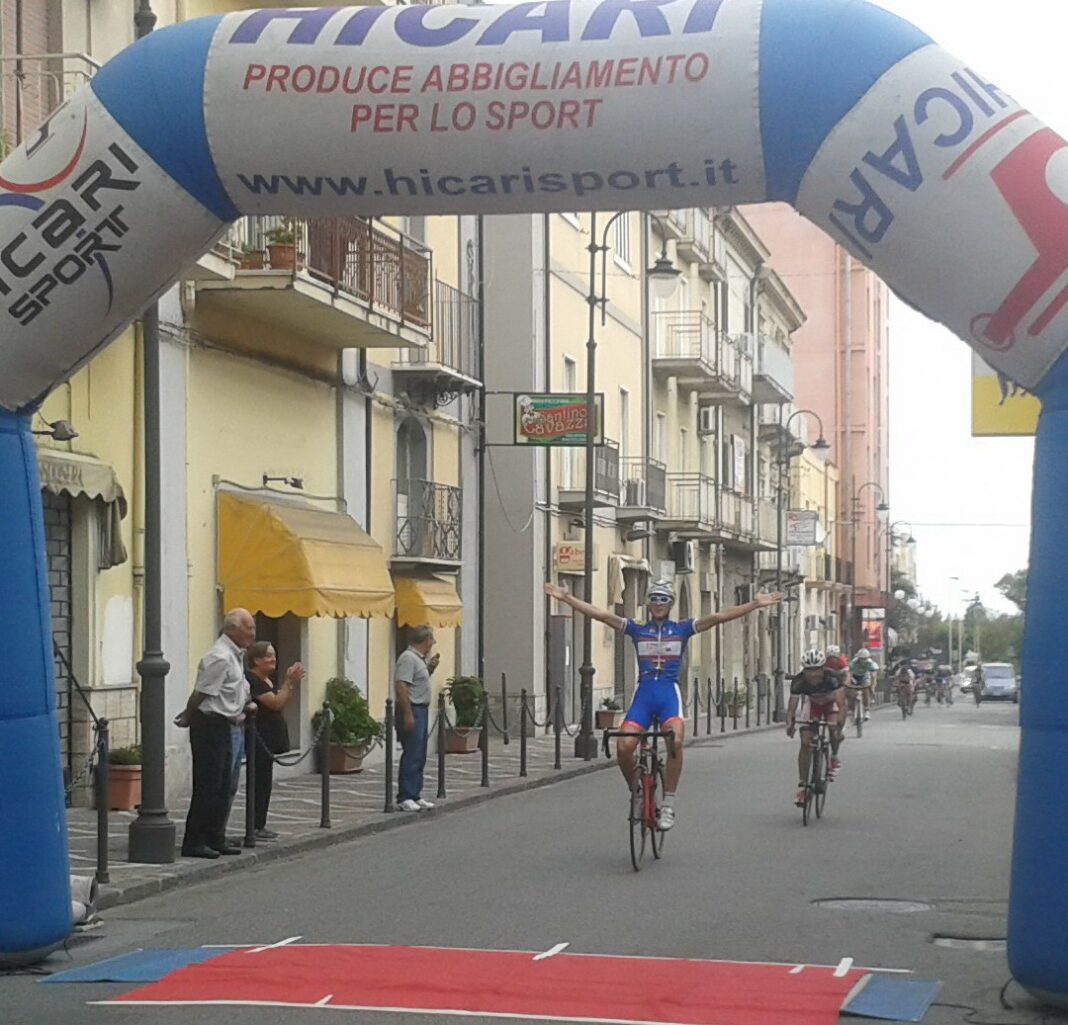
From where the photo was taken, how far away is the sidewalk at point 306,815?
43.7 feet

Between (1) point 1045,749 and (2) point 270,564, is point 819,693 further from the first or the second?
(1) point 1045,749

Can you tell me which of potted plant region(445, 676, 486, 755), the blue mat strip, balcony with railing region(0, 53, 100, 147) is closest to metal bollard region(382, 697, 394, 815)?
balcony with railing region(0, 53, 100, 147)

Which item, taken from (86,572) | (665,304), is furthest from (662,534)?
(86,572)

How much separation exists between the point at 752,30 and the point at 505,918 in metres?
5.23

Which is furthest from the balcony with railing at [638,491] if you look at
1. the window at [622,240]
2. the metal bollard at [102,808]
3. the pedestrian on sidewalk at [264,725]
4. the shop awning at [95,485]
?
the metal bollard at [102,808]

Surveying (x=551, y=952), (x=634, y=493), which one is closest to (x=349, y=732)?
(x=551, y=952)

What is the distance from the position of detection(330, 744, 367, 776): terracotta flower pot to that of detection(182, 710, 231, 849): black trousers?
349 inches

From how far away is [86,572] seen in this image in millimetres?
18125

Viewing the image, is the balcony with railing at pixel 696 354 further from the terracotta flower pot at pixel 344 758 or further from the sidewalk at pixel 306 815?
the terracotta flower pot at pixel 344 758

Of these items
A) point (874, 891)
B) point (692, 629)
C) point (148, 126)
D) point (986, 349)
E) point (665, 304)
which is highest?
point (665, 304)

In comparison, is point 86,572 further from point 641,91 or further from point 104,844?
point 641,91

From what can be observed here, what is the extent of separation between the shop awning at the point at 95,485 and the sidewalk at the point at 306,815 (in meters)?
2.40

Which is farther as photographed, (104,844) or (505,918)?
(104,844)

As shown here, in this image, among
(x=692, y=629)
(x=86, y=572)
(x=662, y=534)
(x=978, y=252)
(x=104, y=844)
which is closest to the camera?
(x=978, y=252)
